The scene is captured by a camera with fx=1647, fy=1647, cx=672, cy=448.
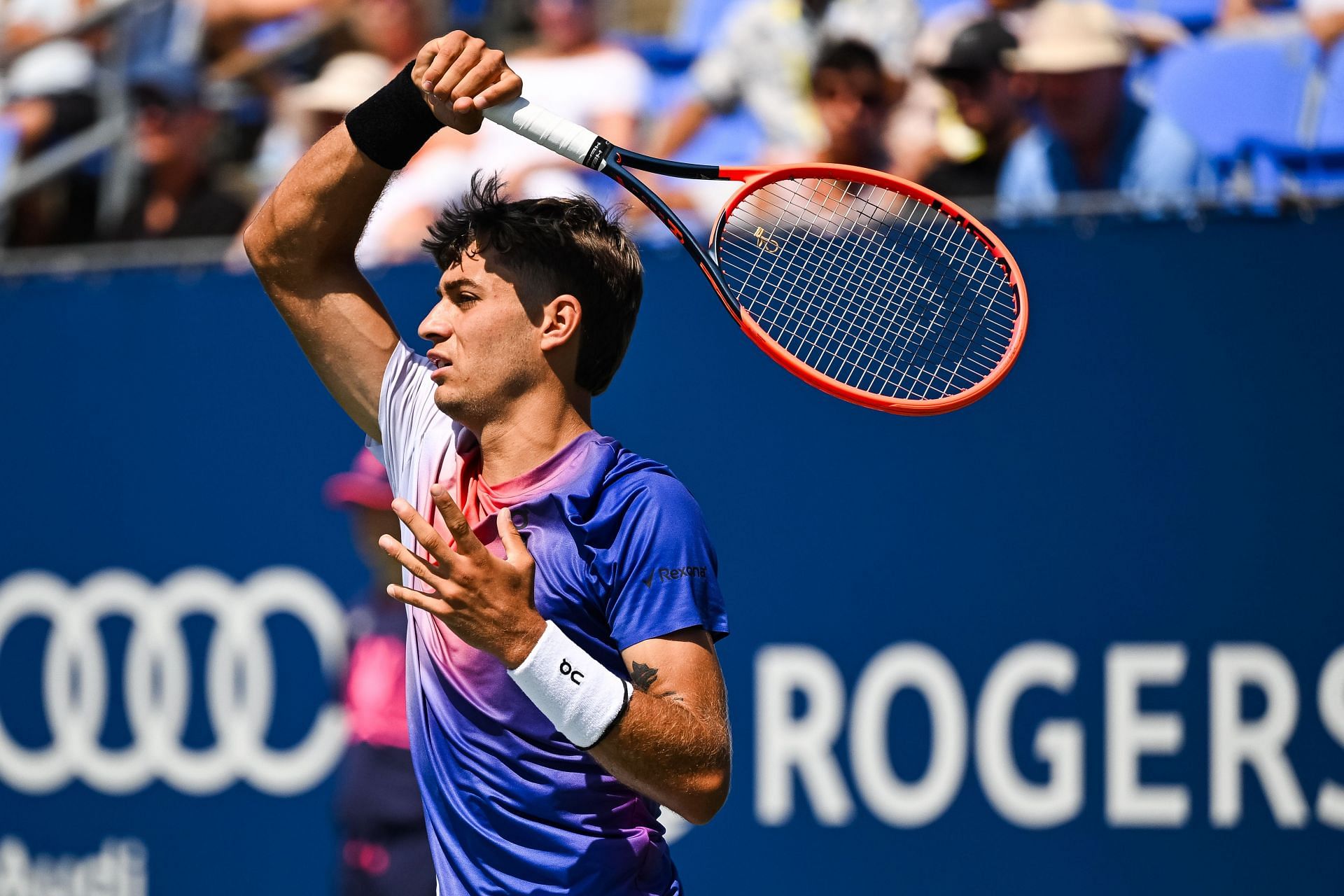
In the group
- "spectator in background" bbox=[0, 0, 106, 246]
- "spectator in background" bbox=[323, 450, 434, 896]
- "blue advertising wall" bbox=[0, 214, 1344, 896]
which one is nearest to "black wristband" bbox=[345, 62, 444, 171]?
"spectator in background" bbox=[323, 450, 434, 896]

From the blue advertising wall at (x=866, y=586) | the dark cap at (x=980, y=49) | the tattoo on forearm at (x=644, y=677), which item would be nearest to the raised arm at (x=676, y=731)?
the tattoo on forearm at (x=644, y=677)

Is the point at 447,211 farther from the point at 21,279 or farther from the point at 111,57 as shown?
the point at 111,57

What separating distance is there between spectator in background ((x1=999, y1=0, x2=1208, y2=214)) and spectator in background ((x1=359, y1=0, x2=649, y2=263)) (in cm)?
147

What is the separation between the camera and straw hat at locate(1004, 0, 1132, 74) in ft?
16.9

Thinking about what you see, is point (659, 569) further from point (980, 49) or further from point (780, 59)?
point (780, 59)

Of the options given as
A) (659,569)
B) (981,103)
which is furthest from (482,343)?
(981,103)

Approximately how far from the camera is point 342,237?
9.71 ft

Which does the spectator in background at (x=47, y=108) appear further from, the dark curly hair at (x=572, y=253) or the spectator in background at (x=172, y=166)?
the dark curly hair at (x=572, y=253)

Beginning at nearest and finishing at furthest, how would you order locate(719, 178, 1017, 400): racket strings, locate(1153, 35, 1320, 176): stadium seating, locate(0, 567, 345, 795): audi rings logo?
locate(719, 178, 1017, 400): racket strings
locate(1153, 35, 1320, 176): stadium seating
locate(0, 567, 345, 795): audi rings logo

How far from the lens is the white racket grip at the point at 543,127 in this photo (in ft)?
9.04

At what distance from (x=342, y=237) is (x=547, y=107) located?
3144mm

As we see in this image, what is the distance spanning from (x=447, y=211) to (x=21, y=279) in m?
3.58

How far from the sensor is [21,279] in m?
5.88

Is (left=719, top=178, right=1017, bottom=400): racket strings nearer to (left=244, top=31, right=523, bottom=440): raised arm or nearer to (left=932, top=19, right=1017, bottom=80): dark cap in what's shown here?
(left=932, top=19, right=1017, bottom=80): dark cap
